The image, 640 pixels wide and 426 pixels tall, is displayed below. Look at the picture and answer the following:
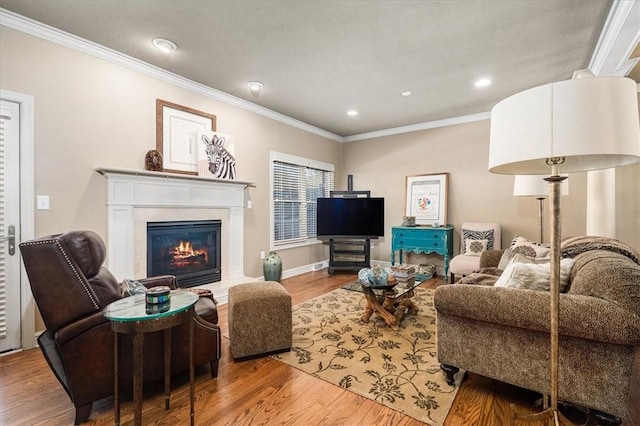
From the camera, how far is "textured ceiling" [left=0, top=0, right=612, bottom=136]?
88.8 inches

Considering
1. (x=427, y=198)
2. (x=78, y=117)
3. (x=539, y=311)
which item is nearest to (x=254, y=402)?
(x=539, y=311)

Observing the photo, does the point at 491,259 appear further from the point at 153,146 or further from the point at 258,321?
the point at 153,146

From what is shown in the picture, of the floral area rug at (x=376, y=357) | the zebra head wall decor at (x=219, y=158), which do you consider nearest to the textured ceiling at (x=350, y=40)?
the zebra head wall decor at (x=219, y=158)

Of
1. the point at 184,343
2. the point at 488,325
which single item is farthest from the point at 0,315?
the point at 488,325

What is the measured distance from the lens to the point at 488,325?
1.70m

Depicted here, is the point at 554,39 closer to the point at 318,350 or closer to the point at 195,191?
the point at 318,350

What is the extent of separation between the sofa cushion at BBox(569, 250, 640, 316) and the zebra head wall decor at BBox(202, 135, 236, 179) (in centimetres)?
355

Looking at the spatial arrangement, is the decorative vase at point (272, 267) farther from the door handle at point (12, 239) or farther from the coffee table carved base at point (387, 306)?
the door handle at point (12, 239)

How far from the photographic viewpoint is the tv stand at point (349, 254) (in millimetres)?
5207

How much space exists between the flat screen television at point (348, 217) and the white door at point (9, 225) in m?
3.75

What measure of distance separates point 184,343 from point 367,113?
412cm

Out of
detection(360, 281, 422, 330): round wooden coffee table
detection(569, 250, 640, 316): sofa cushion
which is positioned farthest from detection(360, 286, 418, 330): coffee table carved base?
detection(569, 250, 640, 316): sofa cushion

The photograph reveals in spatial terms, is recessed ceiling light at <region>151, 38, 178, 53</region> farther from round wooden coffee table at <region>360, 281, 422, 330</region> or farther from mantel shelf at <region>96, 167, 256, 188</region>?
round wooden coffee table at <region>360, 281, 422, 330</region>

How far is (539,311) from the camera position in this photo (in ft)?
4.93
